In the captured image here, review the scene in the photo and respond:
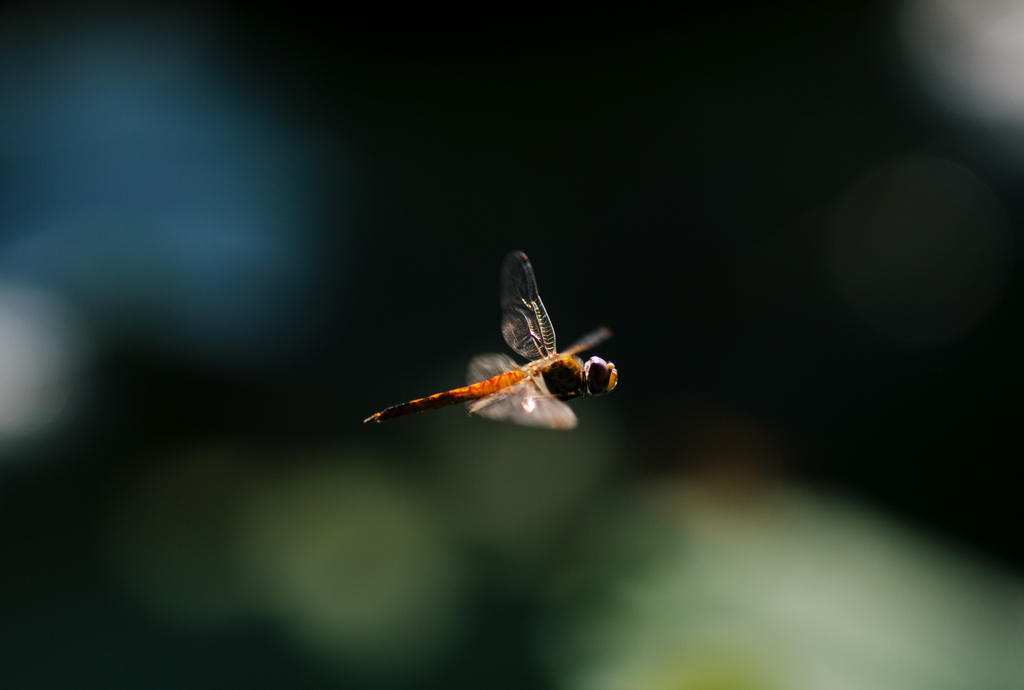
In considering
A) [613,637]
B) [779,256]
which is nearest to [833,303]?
[779,256]

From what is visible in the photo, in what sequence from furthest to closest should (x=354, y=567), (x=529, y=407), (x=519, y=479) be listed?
(x=519, y=479), (x=354, y=567), (x=529, y=407)

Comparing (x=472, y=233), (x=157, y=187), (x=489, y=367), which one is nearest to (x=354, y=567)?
(x=489, y=367)

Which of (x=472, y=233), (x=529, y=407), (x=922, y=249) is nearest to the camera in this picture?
(x=529, y=407)

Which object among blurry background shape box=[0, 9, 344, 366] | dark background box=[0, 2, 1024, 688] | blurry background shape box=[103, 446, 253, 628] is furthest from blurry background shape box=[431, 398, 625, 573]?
blurry background shape box=[0, 9, 344, 366]

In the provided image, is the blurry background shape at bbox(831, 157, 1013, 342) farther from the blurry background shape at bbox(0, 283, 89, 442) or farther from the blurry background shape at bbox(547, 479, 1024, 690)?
the blurry background shape at bbox(0, 283, 89, 442)

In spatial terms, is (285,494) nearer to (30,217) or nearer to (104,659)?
(104,659)

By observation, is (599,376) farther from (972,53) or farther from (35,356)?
(972,53)
